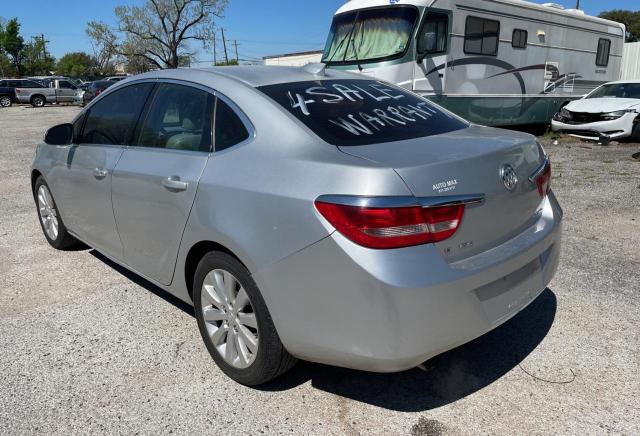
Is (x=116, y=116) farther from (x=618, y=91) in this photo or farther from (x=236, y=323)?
(x=618, y=91)

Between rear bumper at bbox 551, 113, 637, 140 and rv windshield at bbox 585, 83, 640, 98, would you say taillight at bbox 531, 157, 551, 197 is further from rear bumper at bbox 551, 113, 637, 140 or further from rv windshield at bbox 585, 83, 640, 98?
rv windshield at bbox 585, 83, 640, 98

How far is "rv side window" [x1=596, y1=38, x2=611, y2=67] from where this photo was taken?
49.8ft

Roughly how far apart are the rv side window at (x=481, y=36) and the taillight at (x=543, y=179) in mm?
9050

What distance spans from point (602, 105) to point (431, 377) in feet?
37.8

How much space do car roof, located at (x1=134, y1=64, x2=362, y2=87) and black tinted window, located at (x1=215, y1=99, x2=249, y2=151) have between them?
0.20m

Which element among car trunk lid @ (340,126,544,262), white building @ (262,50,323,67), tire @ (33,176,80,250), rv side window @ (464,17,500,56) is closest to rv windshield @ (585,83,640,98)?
rv side window @ (464,17,500,56)

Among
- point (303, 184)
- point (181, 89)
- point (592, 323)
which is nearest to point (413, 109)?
point (303, 184)

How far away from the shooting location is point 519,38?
40.7 feet

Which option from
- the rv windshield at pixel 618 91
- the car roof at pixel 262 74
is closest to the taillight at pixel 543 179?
the car roof at pixel 262 74

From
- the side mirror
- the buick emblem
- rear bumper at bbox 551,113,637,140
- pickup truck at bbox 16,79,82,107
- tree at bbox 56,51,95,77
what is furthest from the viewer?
tree at bbox 56,51,95,77

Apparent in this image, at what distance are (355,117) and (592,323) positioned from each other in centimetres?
204

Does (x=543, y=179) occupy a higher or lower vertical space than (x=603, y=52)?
lower

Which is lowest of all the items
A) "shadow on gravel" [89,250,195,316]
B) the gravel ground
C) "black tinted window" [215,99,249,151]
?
the gravel ground

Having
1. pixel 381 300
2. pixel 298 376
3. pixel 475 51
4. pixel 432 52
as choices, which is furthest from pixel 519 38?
pixel 381 300
